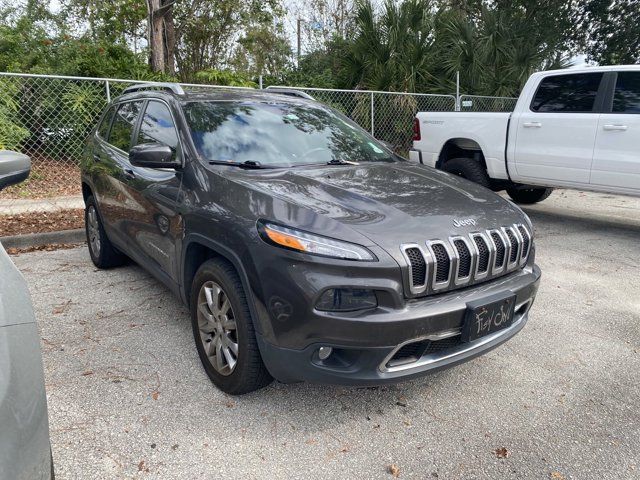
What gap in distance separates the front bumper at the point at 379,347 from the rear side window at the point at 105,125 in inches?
124

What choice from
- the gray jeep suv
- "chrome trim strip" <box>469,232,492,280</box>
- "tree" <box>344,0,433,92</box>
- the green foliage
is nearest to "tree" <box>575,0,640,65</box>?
"tree" <box>344,0,433,92</box>

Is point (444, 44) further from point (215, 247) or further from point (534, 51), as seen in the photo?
point (215, 247)

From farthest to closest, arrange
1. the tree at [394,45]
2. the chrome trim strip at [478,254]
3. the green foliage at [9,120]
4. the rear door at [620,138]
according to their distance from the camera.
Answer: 1. the tree at [394,45]
2. the green foliage at [9,120]
3. the rear door at [620,138]
4. the chrome trim strip at [478,254]

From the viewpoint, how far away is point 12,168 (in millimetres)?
1881

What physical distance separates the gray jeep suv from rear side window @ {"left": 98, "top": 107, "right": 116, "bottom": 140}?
1.20 m

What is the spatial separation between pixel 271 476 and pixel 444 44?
1186 cm

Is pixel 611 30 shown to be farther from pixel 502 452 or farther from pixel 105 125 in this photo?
pixel 502 452

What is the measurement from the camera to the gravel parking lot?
2.22m

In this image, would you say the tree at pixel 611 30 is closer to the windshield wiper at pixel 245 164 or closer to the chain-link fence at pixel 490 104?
the chain-link fence at pixel 490 104

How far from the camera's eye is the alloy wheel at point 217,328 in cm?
258

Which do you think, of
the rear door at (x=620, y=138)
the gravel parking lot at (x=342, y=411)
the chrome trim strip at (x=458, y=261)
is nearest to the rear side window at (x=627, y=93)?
the rear door at (x=620, y=138)

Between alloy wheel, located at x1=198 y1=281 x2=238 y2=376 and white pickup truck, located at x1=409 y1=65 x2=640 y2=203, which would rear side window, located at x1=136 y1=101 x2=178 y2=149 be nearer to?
alloy wheel, located at x1=198 y1=281 x2=238 y2=376

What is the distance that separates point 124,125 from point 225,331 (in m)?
2.42

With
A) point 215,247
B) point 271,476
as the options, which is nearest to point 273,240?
point 215,247
